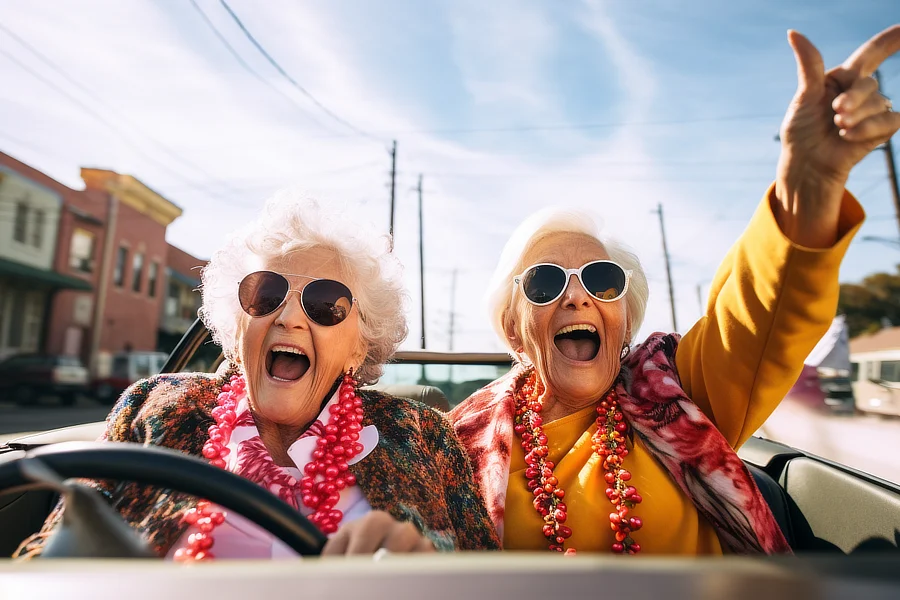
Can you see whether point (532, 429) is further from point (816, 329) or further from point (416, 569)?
point (416, 569)

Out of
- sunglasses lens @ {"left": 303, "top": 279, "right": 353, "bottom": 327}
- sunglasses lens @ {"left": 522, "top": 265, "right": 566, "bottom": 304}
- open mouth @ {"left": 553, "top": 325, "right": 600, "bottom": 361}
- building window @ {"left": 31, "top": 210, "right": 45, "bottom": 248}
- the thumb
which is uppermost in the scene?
building window @ {"left": 31, "top": 210, "right": 45, "bottom": 248}

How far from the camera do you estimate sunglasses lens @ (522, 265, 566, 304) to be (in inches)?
83.0

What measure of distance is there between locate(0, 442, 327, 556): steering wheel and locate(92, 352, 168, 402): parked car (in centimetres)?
2083

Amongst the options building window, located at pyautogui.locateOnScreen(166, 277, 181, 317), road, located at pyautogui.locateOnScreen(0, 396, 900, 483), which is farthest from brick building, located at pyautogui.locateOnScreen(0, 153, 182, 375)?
road, located at pyautogui.locateOnScreen(0, 396, 900, 483)

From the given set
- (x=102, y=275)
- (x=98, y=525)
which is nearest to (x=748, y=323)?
(x=98, y=525)

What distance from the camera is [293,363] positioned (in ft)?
6.53

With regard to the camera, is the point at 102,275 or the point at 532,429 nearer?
the point at 532,429

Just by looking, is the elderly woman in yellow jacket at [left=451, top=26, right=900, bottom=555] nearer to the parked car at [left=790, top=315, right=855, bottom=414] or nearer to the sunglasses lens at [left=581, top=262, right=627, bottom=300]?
the sunglasses lens at [left=581, top=262, right=627, bottom=300]

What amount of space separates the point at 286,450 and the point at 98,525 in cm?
123

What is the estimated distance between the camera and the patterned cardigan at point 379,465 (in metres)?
1.62

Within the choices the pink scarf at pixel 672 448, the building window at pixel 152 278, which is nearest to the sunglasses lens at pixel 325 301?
the pink scarf at pixel 672 448

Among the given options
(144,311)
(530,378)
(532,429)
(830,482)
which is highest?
→ (144,311)

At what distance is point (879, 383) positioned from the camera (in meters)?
19.4

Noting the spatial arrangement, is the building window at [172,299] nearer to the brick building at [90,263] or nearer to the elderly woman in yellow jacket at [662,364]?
the brick building at [90,263]
